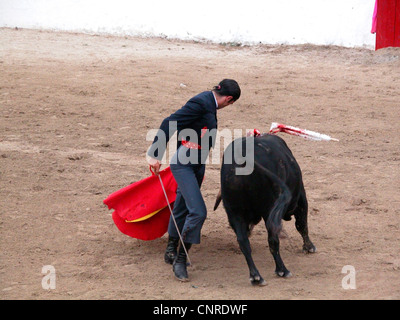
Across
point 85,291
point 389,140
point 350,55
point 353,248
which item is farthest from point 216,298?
point 350,55

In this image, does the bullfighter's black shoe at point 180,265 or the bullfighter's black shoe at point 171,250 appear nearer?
the bullfighter's black shoe at point 180,265

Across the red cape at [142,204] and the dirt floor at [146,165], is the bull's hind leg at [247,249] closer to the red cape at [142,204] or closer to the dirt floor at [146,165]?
the dirt floor at [146,165]

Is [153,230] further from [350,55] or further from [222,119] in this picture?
[350,55]

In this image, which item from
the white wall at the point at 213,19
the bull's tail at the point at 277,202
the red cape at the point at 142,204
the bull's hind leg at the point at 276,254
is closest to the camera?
the bull's tail at the point at 277,202

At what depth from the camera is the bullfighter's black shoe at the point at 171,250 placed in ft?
15.6

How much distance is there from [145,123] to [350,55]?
4.88m

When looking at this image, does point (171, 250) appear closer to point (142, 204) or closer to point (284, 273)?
point (142, 204)

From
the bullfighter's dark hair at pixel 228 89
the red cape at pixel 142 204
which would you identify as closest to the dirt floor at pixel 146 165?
the red cape at pixel 142 204

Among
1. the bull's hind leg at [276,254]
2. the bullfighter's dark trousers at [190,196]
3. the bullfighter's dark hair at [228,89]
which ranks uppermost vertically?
the bullfighter's dark hair at [228,89]

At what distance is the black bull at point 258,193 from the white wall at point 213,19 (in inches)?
327

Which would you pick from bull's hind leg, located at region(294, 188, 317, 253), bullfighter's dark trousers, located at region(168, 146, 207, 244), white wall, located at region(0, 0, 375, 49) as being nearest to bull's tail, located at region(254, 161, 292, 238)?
bullfighter's dark trousers, located at region(168, 146, 207, 244)

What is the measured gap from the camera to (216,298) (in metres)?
4.09

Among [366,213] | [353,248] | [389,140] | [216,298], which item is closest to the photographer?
[216,298]

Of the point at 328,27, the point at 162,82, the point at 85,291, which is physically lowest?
the point at 85,291
